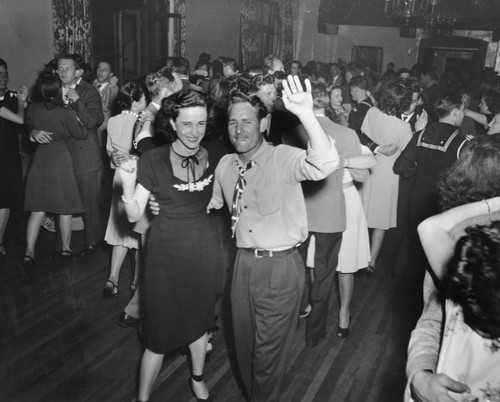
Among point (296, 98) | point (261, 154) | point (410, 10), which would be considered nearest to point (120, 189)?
point (261, 154)

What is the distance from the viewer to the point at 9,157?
434cm

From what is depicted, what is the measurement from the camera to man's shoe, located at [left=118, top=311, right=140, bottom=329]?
3.35 metres

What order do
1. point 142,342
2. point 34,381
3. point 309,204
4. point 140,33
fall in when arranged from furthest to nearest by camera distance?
1. point 140,33
2. point 142,342
3. point 309,204
4. point 34,381

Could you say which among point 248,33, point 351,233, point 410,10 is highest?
point 410,10

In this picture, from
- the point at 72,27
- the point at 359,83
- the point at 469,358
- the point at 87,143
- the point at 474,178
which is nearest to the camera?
the point at 469,358

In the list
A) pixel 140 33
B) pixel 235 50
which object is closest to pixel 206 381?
pixel 140 33

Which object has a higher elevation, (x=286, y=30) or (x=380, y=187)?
(x=286, y=30)

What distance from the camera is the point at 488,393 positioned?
120cm

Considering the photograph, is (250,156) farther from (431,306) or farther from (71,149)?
(71,149)

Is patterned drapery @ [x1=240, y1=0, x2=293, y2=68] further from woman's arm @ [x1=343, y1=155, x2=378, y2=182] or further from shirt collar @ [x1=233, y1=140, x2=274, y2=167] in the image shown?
shirt collar @ [x1=233, y1=140, x2=274, y2=167]

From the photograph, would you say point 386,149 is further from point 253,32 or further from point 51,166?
point 253,32

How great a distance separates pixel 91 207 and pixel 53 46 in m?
3.15

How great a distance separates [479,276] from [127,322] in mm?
2681

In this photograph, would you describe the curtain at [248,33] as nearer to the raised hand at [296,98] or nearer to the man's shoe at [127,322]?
the man's shoe at [127,322]
